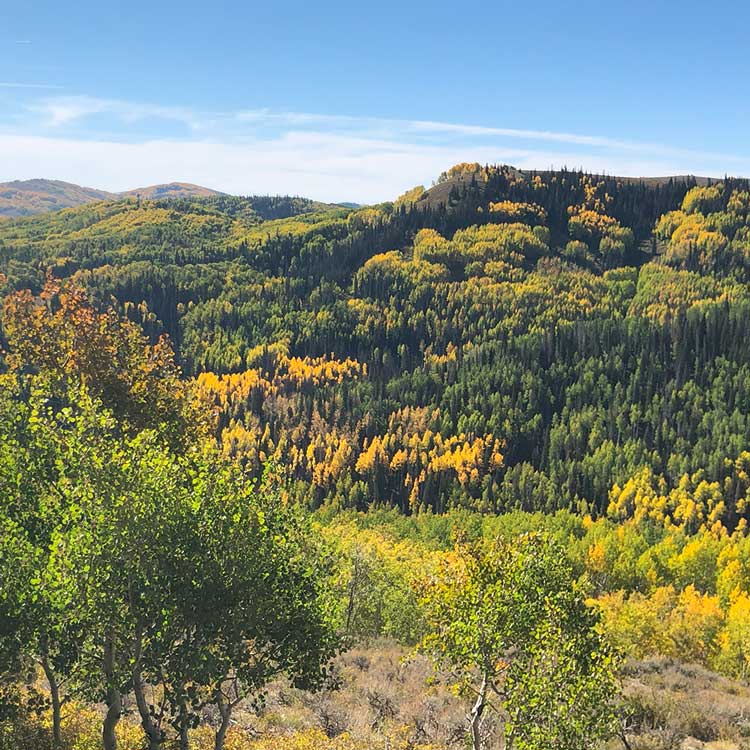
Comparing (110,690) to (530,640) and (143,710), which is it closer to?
(143,710)

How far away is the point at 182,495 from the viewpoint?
72.1ft

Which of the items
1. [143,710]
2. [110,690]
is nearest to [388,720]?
[143,710]

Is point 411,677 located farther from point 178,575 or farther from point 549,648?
point 178,575

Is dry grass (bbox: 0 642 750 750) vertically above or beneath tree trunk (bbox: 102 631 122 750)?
beneath

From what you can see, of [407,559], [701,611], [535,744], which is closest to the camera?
[535,744]

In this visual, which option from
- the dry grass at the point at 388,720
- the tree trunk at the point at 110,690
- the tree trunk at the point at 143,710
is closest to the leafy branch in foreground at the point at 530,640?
the dry grass at the point at 388,720

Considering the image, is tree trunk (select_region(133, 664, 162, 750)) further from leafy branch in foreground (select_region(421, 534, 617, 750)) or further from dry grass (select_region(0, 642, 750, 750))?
leafy branch in foreground (select_region(421, 534, 617, 750))

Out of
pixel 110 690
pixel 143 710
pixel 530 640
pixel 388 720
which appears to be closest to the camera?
pixel 110 690

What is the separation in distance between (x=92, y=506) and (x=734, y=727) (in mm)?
47553

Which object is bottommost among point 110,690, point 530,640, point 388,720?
point 388,720

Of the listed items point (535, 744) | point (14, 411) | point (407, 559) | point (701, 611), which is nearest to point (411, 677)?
point (535, 744)

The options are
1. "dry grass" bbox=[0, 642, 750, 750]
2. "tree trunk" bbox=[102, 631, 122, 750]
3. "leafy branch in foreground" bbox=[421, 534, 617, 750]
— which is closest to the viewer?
"tree trunk" bbox=[102, 631, 122, 750]

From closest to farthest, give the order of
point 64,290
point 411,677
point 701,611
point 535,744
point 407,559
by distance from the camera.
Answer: point 535,744
point 64,290
point 411,677
point 701,611
point 407,559

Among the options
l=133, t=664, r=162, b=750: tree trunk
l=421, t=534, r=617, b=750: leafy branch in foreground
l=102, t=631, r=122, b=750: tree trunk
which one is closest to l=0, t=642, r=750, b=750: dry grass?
l=421, t=534, r=617, b=750: leafy branch in foreground
